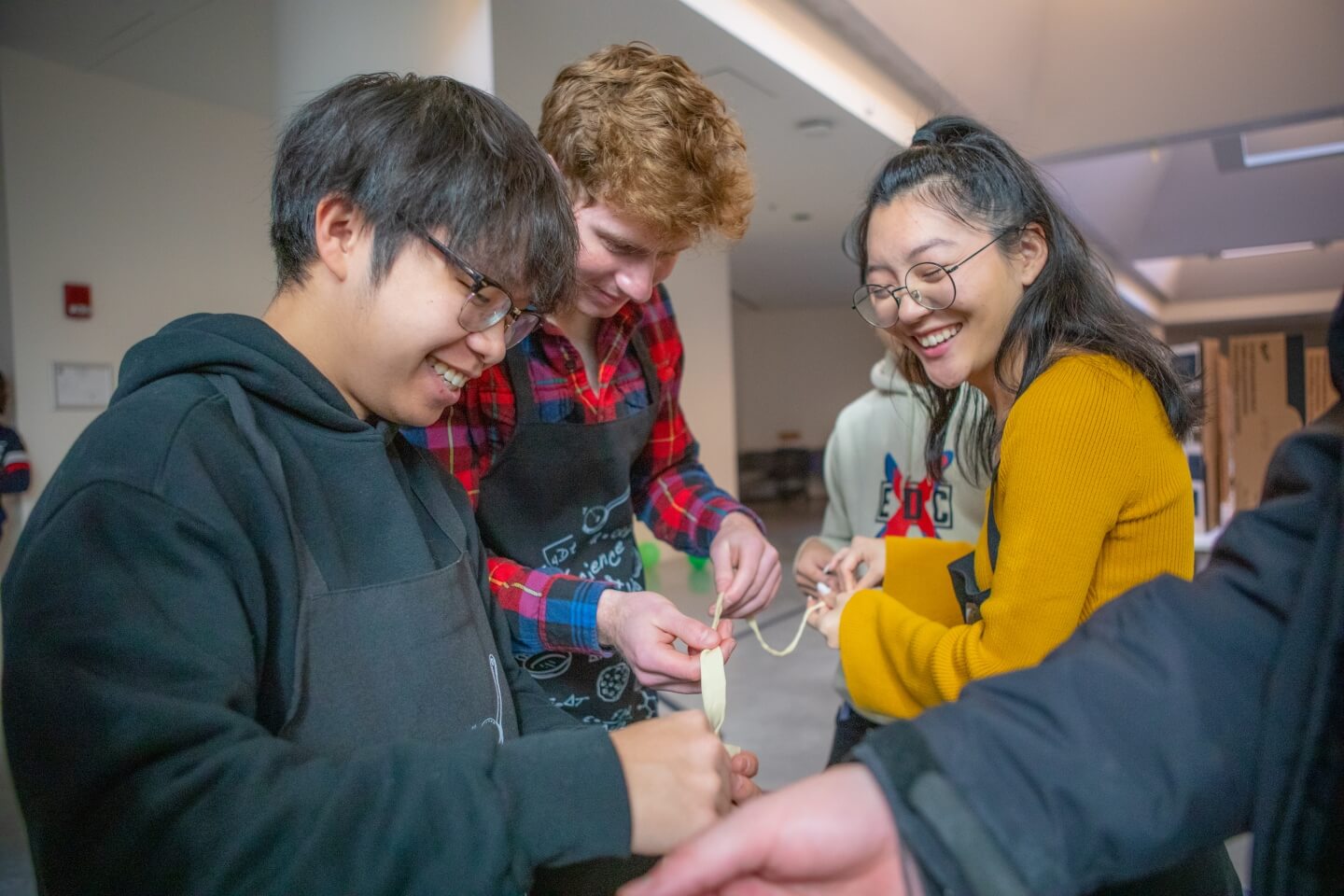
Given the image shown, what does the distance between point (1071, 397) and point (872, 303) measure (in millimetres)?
416

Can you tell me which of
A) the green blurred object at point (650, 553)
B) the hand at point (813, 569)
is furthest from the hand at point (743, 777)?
the green blurred object at point (650, 553)

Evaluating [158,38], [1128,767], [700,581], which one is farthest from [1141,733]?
[700,581]

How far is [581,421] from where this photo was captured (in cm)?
145

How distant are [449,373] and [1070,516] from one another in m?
0.75

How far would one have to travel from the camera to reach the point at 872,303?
138cm

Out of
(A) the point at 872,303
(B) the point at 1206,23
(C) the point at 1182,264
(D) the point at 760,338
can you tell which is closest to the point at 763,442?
(D) the point at 760,338

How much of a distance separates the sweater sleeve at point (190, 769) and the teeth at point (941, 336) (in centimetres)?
91

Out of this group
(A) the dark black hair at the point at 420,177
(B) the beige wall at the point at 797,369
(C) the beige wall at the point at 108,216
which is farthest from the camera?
(B) the beige wall at the point at 797,369

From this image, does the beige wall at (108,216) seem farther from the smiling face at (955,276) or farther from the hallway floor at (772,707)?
the smiling face at (955,276)

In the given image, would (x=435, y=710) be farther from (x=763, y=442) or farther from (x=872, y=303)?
(x=763, y=442)

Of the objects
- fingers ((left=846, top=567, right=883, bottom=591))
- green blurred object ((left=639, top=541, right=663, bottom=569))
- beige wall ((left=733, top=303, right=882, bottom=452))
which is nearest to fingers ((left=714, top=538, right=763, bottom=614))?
fingers ((left=846, top=567, right=883, bottom=591))

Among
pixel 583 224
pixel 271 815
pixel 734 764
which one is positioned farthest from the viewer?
pixel 583 224

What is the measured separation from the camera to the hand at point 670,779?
71 centimetres

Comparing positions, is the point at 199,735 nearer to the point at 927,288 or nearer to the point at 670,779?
the point at 670,779
